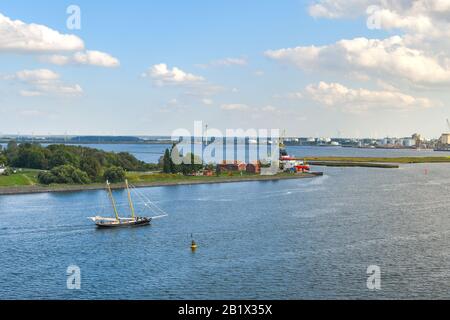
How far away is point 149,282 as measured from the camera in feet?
103

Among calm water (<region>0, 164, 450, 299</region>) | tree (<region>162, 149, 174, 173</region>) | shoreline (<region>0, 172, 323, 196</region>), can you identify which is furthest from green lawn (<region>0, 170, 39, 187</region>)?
tree (<region>162, 149, 174, 173</region>)

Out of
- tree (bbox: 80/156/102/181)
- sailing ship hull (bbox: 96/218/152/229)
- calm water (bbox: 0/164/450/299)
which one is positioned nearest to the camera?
calm water (bbox: 0/164/450/299)

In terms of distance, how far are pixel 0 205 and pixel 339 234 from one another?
40631 millimetres

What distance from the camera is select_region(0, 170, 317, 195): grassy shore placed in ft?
259

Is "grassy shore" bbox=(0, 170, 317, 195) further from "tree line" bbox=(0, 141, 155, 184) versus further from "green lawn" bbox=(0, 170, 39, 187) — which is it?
"tree line" bbox=(0, 141, 155, 184)

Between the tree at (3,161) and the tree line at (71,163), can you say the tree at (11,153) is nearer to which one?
the tree line at (71,163)

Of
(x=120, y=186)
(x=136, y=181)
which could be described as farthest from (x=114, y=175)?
(x=120, y=186)

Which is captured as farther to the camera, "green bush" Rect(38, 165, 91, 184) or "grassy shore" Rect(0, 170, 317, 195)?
"green bush" Rect(38, 165, 91, 184)

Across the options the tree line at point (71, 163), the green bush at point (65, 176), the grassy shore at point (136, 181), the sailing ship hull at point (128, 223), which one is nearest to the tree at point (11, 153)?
the tree line at point (71, 163)

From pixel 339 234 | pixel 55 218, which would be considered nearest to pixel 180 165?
pixel 55 218

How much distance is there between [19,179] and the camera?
86.5m

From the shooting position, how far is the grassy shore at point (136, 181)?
259ft

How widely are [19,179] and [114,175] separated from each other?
1472cm
